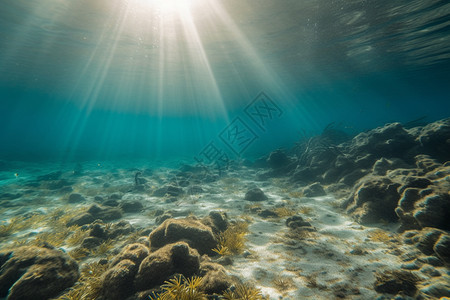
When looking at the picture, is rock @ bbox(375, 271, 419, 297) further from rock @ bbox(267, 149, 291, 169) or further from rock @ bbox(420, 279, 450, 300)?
rock @ bbox(267, 149, 291, 169)

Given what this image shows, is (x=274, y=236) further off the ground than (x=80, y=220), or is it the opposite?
(x=274, y=236)

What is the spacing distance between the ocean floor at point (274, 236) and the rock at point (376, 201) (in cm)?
34

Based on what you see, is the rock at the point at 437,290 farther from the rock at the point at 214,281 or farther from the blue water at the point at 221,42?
the blue water at the point at 221,42

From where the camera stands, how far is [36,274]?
3.61 meters

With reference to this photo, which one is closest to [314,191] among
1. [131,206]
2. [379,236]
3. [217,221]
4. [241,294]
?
[379,236]

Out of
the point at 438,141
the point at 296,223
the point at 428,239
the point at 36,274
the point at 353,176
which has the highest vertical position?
the point at 438,141

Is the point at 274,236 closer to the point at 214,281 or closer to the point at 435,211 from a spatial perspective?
the point at 214,281

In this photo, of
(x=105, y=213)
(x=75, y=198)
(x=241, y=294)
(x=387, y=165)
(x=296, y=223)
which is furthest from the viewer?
(x=75, y=198)

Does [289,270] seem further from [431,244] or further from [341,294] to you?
[431,244]

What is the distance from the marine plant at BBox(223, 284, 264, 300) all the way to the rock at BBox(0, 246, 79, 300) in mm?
3353

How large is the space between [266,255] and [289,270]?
81 cm

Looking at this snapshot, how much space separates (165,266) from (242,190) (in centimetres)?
972

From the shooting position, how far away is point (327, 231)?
6266mm

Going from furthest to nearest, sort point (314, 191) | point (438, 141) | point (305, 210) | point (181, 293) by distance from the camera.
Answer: point (314, 191) < point (438, 141) < point (305, 210) < point (181, 293)
